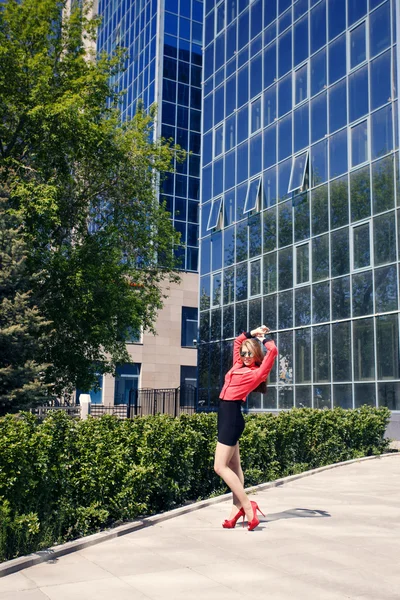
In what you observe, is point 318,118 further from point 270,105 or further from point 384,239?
point 384,239

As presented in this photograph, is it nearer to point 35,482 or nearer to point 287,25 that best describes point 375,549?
point 35,482

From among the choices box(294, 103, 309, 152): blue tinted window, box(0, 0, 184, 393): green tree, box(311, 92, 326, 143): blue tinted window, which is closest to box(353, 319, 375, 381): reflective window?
box(0, 0, 184, 393): green tree

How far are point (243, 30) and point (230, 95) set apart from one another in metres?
3.26

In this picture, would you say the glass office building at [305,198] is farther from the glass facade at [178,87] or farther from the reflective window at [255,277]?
the glass facade at [178,87]

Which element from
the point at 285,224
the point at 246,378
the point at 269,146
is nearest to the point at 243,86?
the point at 269,146

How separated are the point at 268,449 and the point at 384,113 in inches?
629

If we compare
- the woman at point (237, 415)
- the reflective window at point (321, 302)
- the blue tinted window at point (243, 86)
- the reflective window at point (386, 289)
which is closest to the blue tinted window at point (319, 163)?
the reflective window at point (321, 302)

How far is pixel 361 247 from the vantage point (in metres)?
23.3

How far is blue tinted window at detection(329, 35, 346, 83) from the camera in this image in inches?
1004

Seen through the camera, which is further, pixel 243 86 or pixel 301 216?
pixel 243 86

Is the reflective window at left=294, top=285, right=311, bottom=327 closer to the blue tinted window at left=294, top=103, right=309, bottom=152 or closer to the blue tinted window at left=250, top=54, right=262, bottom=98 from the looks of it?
the blue tinted window at left=294, top=103, right=309, bottom=152

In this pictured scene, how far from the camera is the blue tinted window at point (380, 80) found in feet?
75.7

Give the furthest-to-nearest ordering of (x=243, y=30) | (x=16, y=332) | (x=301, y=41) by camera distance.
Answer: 1. (x=243, y=30)
2. (x=301, y=41)
3. (x=16, y=332)

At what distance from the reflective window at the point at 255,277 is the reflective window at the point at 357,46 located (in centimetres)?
933
